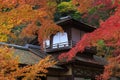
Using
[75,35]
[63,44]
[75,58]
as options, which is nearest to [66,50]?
[63,44]

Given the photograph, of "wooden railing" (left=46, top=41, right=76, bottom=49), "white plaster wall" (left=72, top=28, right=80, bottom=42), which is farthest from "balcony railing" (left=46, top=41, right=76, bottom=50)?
"white plaster wall" (left=72, top=28, right=80, bottom=42)

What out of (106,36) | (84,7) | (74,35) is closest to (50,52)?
(74,35)

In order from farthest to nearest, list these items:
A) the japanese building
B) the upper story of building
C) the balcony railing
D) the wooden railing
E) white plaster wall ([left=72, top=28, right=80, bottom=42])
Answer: white plaster wall ([left=72, top=28, right=80, bottom=42]) < the upper story of building < the wooden railing < the balcony railing < the japanese building

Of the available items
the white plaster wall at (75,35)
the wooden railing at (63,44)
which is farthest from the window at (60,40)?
the white plaster wall at (75,35)

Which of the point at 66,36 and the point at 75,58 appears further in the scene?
the point at 66,36

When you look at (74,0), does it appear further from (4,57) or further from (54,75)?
(4,57)

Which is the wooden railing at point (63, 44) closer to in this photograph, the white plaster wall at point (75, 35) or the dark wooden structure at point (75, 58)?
the dark wooden structure at point (75, 58)

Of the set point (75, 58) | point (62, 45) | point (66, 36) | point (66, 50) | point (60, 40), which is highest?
point (66, 36)

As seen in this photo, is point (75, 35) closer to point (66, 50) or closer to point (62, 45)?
point (62, 45)

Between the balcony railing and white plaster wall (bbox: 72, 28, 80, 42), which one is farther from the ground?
white plaster wall (bbox: 72, 28, 80, 42)

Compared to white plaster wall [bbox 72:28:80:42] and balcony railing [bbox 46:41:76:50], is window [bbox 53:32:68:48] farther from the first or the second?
white plaster wall [bbox 72:28:80:42]

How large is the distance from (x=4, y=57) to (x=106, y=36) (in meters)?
4.11

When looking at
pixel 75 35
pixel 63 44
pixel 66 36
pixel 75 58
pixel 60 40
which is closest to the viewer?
pixel 75 58

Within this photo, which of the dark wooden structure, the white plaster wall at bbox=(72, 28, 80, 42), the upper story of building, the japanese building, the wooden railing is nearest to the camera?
the japanese building
